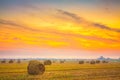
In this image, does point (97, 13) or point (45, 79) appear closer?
point (45, 79)

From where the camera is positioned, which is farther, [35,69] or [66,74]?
[35,69]

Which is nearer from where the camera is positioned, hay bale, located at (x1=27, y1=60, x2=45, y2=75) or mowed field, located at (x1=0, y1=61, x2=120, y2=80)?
mowed field, located at (x1=0, y1=61, x2=120, y2=80)

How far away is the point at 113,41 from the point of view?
15547 mm

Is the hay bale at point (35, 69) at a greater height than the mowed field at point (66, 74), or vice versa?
the hay bale at point (35, 69)

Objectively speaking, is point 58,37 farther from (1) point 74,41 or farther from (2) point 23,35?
(2) point 23,35

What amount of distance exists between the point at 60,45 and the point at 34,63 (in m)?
2.41

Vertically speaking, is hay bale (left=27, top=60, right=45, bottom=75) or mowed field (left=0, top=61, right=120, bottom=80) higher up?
hay bale (left=27, top=60, right=45, bottom=75)

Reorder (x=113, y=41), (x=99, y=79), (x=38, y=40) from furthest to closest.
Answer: (x=113, y=41), (x=38, y=40), (x=99, y=79)

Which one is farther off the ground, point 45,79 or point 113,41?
point 113,41

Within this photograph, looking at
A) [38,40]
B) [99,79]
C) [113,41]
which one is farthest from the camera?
[113,41]

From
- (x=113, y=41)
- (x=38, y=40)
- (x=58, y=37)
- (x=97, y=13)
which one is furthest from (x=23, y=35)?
(x=113, y=41)

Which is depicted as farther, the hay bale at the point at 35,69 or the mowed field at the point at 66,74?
the hay bale at the point at 35,69

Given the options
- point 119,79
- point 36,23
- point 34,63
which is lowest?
point 119,79

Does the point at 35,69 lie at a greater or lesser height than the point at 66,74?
greater
